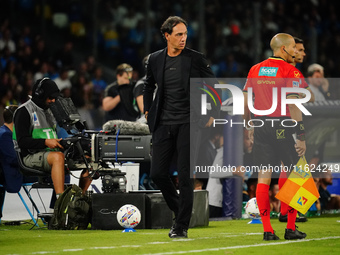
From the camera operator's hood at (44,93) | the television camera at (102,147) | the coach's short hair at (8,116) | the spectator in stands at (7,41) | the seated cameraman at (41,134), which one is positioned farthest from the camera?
the spectator in stands at (7,41)

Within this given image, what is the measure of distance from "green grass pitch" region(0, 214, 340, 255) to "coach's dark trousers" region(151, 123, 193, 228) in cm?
28

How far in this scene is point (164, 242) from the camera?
682 cm

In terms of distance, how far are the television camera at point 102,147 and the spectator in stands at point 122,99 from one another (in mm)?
2232

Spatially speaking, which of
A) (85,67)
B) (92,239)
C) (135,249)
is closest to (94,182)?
(92,239)

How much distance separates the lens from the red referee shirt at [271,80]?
6852 mm

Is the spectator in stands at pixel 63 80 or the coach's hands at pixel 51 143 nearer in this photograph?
the coach's hands at pixel 51 143

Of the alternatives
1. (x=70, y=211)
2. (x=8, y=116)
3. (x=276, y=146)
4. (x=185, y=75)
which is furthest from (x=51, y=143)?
(x=276, y=146)

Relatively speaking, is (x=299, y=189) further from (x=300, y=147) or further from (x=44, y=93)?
(x=44, y=93)

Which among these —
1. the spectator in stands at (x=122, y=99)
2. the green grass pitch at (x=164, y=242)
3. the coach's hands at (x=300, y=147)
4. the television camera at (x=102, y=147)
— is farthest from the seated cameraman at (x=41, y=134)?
the coach's hands at (x=300, y=147)

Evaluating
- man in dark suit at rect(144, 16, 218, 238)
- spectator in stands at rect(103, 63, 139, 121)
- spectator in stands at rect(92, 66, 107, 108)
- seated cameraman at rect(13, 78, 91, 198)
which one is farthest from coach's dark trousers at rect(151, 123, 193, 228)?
spectator in stands at rect(92, 66, 107, 108)

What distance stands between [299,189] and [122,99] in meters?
4.61

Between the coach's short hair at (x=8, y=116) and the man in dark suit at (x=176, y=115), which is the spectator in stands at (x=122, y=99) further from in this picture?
the man in dark suit at (x=176, y=115)

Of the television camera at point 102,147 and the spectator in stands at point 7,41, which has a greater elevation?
the spectator in stands at point 7,41

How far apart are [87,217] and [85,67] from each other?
27.9ft
